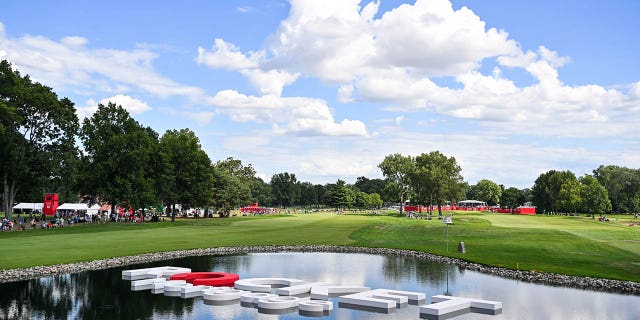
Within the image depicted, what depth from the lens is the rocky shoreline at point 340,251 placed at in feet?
98.2

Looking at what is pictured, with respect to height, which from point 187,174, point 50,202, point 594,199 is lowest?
point 50,202

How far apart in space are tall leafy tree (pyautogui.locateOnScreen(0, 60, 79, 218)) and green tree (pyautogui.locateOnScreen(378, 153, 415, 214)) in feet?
282

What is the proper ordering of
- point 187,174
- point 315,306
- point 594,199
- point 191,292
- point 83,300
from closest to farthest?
point 315,306, point 83,300, point 191,292, point 187,174, point 594,199

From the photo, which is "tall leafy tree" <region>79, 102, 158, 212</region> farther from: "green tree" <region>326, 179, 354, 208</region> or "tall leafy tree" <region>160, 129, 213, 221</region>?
"green tree" <region>326, 179, 354, 208</region>

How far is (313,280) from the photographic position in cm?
3212

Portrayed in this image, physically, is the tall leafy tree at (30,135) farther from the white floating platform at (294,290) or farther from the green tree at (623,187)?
the green tree at (623,187)

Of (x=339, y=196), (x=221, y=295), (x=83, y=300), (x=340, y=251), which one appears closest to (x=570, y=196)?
(x=339, y=196)

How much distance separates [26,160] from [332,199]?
124 metres

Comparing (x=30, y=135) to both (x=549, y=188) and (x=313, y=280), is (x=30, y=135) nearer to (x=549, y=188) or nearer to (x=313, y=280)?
(x=313, y=280)

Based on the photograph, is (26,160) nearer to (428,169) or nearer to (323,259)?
(323,259)

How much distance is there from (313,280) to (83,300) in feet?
43.0

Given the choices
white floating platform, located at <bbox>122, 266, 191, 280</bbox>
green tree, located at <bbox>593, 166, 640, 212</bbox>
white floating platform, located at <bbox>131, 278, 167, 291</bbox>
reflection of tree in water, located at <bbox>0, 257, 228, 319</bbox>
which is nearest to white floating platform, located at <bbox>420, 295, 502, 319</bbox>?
reflection of tree in water, located at <bbox>0, 257, 228, 319</bbox>

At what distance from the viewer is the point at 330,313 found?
75.7 ft

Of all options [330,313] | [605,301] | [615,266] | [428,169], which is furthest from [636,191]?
[330,313]
